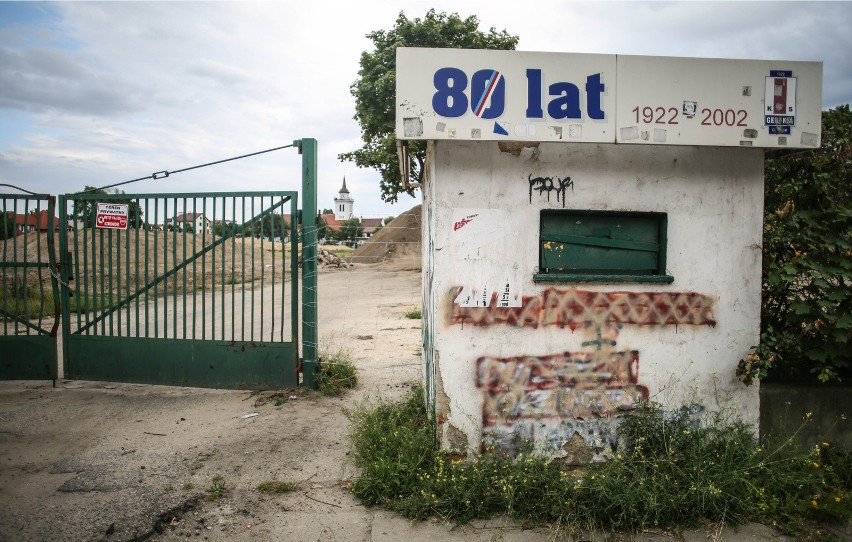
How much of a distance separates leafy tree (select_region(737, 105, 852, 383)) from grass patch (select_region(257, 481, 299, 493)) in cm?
353

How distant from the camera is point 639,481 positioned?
3.71 m

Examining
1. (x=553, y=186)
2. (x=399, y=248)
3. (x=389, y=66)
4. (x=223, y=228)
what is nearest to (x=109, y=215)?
(x=223, y=228)

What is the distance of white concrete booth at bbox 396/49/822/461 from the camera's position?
392cm

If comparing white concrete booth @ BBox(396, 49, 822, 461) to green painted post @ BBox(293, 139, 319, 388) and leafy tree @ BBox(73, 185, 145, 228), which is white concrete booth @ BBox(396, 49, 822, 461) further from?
leafy tree @ BBox(73, 185, 145, 228)

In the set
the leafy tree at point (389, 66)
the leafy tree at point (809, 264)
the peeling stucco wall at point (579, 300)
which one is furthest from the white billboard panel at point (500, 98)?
the leafy tree at point (389, 66)

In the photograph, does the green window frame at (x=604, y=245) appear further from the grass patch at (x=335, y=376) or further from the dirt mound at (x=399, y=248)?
the dirt mound at (x=399, y=248)

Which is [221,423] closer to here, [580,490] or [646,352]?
[580,490]

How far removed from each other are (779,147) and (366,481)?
396 cm

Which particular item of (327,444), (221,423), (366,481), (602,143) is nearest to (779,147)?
(602,143)

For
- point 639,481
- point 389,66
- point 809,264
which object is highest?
point 389,66

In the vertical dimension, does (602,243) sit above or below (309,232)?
below

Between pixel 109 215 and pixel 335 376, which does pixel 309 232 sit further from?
pixel 109 215

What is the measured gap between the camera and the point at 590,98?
3930 millimetres

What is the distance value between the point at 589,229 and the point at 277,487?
10.2 feet
